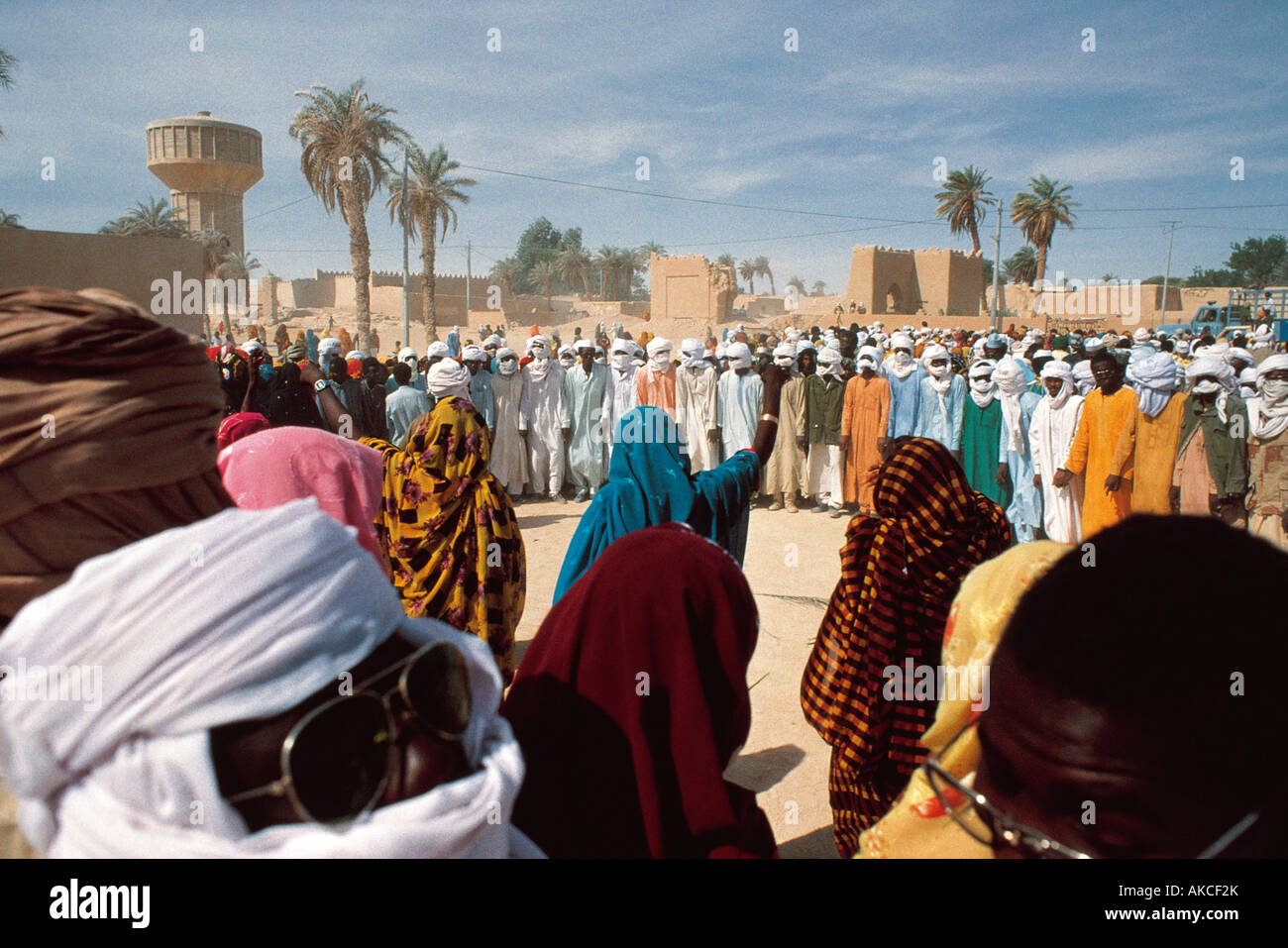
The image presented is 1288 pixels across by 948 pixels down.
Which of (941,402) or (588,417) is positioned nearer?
(941,402)

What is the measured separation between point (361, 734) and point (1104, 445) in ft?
22.9

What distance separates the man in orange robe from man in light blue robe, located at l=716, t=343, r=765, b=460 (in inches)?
42.9

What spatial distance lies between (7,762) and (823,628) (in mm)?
2494

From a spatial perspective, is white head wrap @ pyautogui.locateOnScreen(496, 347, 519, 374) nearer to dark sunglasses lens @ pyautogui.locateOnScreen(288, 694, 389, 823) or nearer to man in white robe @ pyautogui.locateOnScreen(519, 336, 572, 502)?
man in white robe @ pyautogui.locateOnScreen(519, 336, 572, 502)

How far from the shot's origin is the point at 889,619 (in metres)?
2.75

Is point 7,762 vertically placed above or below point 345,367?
below

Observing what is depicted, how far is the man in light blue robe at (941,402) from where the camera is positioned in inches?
353

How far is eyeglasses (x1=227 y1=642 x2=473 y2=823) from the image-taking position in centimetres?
91

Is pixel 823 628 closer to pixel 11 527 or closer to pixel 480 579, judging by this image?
pixel 480 579

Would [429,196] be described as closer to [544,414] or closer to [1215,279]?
[544,414]

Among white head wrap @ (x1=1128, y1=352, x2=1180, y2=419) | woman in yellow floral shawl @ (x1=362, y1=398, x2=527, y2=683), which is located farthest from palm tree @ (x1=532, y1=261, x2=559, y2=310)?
woman in yellow floral shawl @ (x1=362, y1=398, x2=527, y2=683)

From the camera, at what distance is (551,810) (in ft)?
5.41

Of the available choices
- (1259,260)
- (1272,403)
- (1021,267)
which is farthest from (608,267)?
(1272,403)
